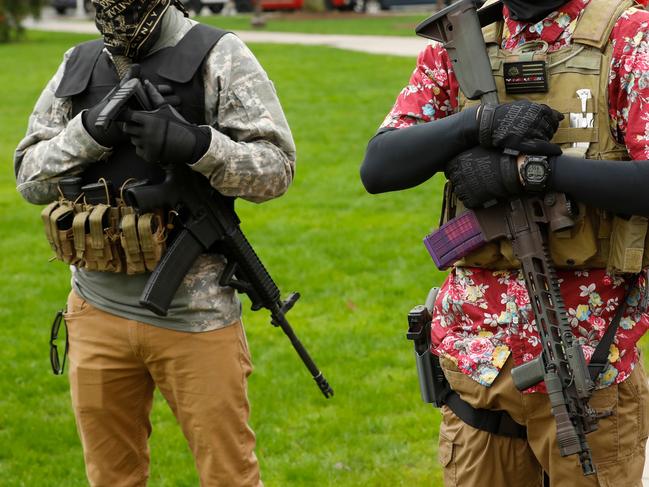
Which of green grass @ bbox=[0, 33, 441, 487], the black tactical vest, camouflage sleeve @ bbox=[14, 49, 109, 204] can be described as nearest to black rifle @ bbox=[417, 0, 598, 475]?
the black tactical vest

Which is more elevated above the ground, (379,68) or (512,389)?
(512,389)

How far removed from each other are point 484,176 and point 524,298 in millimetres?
344

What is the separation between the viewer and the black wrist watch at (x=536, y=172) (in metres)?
2.64

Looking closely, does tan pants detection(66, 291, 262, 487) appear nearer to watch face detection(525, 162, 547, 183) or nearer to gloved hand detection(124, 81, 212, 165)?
gloved hand detection(124, 81, 212, 165)

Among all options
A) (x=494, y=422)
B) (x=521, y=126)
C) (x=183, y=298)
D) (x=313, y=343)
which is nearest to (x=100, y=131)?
(x=183, y=298)

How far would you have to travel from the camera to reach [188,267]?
3.44m

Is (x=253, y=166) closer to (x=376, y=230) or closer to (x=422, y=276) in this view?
(x=422, y=276)

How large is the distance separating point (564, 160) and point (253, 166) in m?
1.09

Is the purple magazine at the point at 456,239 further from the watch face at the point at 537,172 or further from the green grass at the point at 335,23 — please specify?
the green grass at the point at 335,23

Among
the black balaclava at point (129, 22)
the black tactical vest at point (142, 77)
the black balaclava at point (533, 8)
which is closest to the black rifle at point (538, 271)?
the black balaclava at point (533, 8)

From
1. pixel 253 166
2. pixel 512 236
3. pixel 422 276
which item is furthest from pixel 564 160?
pixel 422 276

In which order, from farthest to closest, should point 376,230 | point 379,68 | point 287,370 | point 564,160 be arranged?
point 379,68, point 376,230, point 287,370, point 564,160

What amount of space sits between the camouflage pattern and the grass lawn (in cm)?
153

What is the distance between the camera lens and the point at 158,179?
11.4 feet
